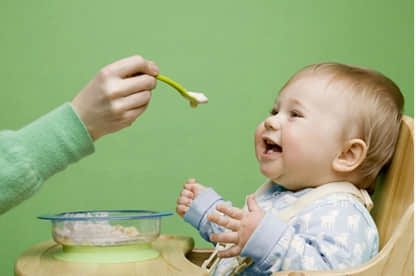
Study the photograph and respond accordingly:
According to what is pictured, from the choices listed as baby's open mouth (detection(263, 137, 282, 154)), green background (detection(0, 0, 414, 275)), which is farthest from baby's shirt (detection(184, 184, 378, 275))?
green background (detection(0, 0, 414, 275))

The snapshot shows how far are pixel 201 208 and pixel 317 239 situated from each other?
0.89 feet

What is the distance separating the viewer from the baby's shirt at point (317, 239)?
0.77m

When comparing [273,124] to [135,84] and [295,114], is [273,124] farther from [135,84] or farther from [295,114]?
[135,84]

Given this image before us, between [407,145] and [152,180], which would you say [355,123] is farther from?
[152,180]

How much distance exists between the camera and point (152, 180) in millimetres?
1410

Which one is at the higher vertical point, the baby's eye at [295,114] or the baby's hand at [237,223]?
the baby's eye at [295,114]

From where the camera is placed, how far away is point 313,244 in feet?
2.58

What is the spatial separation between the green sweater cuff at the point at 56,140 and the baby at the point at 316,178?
218mm

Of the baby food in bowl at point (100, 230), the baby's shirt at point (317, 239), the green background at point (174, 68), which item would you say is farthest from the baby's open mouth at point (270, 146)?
the green background at point (174, 68)

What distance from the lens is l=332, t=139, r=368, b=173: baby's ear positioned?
2.90 feet

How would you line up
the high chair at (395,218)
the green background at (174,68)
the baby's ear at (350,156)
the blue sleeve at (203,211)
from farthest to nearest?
1. the green background at (174,68)
2. the blue sleeve at (203,211)
3. the baby's ear at (350,156)
4. the high chair at (395,218)

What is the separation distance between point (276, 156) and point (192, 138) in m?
0.53

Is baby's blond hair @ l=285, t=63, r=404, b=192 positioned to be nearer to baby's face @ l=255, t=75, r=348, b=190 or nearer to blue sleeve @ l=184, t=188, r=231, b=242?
baby's face @ l=255, t=75, r=348, b=190

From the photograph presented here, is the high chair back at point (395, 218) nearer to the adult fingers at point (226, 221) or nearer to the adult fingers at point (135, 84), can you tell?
the adult fingers at point (226, 221)
